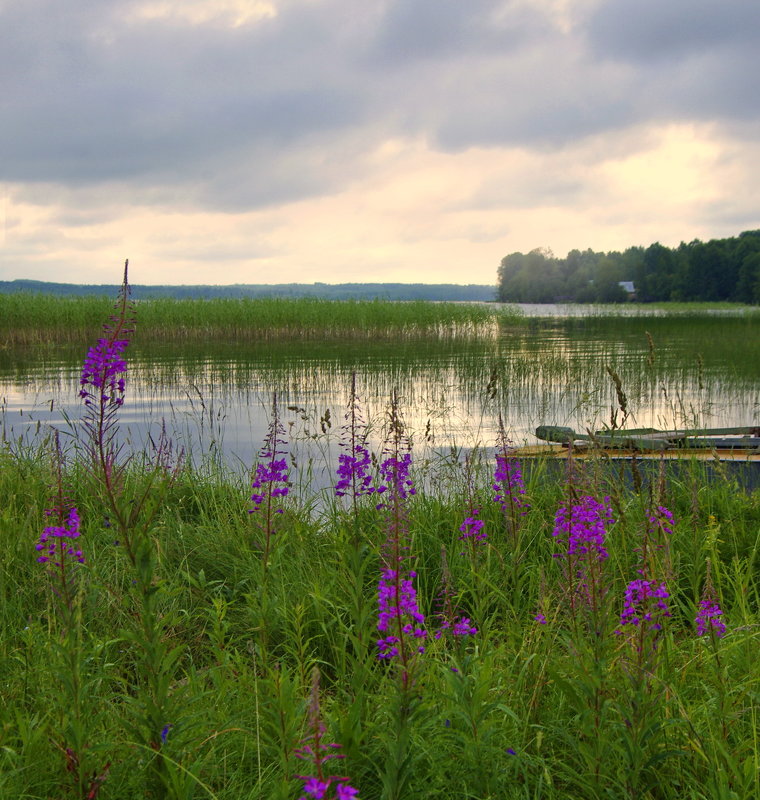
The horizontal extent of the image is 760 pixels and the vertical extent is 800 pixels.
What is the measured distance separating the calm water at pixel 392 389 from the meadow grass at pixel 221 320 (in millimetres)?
2802

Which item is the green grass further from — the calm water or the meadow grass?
the meadow grass

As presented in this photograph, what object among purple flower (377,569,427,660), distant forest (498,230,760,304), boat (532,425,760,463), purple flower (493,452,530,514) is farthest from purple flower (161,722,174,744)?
distant forest (498,230,760,304)

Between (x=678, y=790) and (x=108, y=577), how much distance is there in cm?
339

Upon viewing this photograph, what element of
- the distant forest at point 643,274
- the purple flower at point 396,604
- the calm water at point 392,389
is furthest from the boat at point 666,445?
the distant forest at point 643,274

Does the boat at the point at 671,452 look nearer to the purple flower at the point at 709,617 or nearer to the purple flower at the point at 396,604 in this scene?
the purple flower at the point at 709,617

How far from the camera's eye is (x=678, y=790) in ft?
8.14

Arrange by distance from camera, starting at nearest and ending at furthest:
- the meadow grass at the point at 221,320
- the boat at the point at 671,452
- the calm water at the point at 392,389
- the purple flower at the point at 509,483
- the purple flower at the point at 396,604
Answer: the purple flower at the point at 396,604, the purple flower at the point at 509,483, the boat at the point at 671,452, the calm water at the point at 392,389, the meadow grass at the point at 221,320

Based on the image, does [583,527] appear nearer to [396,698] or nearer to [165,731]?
[396,698]

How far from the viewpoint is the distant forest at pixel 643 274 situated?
3497 inches

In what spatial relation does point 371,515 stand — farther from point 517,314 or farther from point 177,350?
point 517,314

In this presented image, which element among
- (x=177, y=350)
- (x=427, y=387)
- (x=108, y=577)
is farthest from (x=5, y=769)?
(x=177, y=350)

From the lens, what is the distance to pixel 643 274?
10144 cm

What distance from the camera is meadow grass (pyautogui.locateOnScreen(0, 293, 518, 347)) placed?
26906 mm

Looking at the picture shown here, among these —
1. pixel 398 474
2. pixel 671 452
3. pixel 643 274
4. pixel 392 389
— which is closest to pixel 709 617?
pixel 398 474
